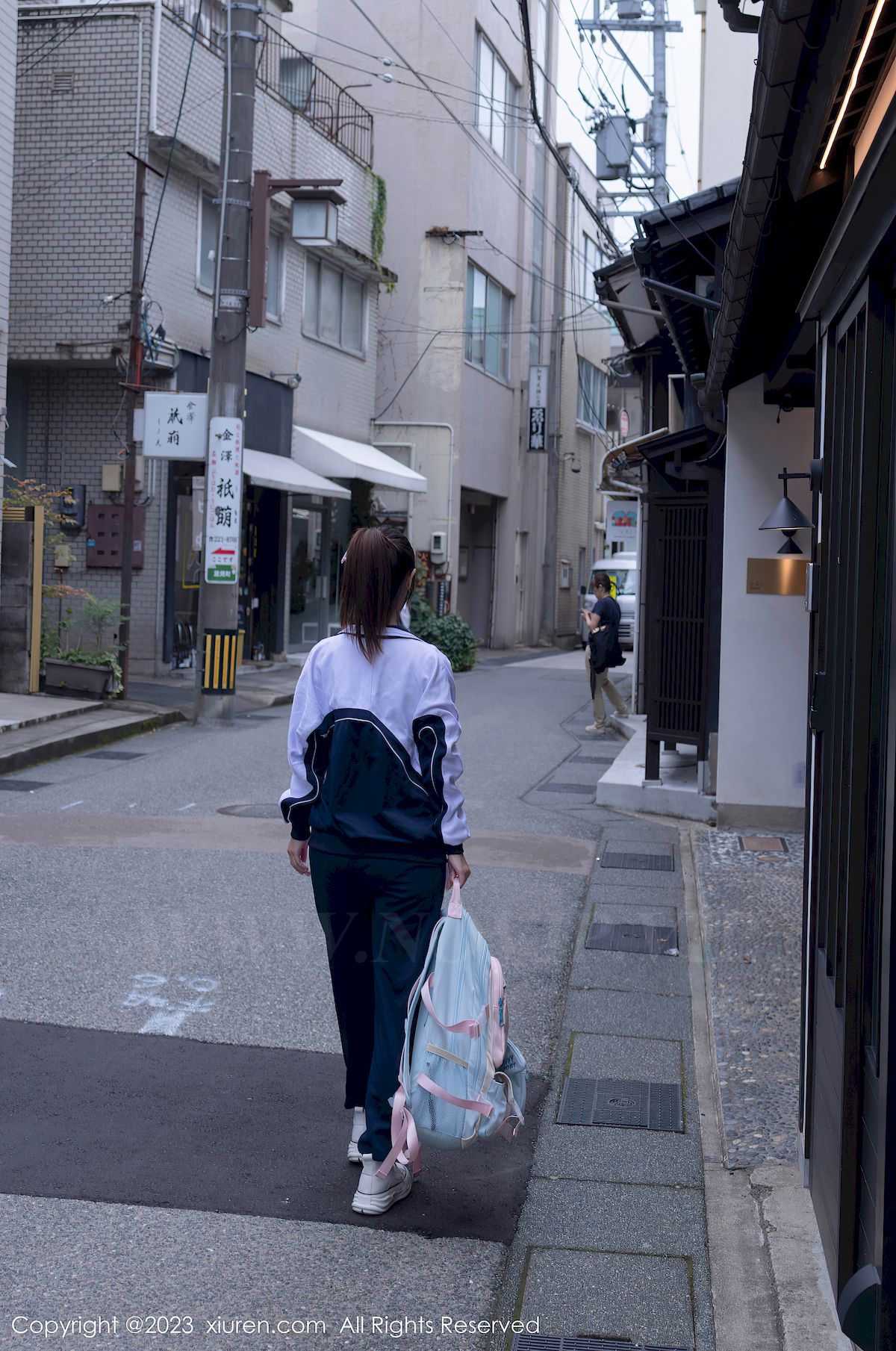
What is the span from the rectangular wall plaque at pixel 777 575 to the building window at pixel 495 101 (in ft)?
75.5

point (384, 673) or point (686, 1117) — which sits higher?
point (384, 673)

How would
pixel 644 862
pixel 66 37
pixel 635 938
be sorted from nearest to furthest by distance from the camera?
pixel 635 938 < pixel 644 862 < pixel 66 37

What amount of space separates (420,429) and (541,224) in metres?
9.63

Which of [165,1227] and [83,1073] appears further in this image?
[83,1073]

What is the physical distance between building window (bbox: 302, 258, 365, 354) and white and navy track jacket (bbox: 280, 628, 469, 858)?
2097 cm

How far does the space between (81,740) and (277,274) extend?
38.8 ft

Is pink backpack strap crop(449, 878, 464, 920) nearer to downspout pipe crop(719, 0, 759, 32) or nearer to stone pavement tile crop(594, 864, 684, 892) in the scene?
downspout pipe crop(719, 0, 759, 32)

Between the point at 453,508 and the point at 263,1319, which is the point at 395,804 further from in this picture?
the point at 453,508

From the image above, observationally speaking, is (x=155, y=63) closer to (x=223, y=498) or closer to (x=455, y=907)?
(x=223, y=498)

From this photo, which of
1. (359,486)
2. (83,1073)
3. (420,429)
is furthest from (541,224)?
(83,1073)

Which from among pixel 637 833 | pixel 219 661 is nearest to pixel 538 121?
pixel 219 661

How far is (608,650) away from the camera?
15.9 metres

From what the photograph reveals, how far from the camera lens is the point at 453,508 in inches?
→ 1178

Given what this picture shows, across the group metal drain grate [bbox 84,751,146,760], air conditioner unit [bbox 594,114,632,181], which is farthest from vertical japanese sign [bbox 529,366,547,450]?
metal drain grate [bbox 84,751,146,760]
